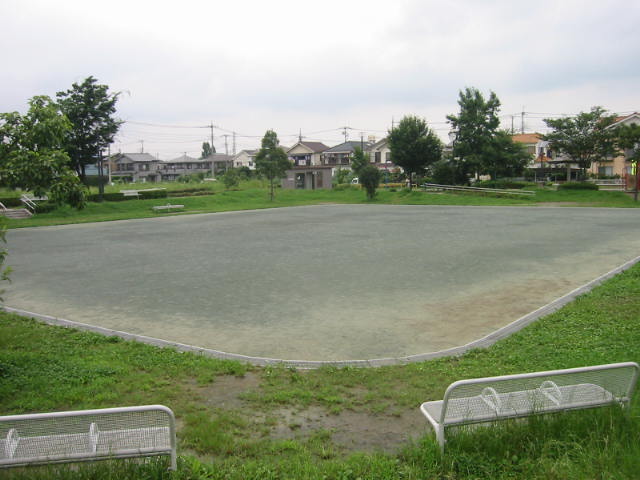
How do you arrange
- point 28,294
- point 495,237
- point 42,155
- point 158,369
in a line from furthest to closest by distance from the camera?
point 495,237 < point 28,294 < point 158,369 < point 42,155

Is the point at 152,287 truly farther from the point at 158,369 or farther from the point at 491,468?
the point at 491,468

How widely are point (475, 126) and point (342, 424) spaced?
140ft

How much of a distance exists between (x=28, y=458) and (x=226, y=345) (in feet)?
11.2

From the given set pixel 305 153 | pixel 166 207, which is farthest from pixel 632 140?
pixel 305 153

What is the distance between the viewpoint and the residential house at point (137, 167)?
84.2m

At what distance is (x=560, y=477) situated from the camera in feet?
10.8

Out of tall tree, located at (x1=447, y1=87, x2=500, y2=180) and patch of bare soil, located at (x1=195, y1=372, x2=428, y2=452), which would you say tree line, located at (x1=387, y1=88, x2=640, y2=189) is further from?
patch of bare soil, located at (x1=195, y1=372, x2=428, y2=452)

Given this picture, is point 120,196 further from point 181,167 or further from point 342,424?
point 181,167

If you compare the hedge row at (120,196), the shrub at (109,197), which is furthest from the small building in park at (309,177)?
the shrub at (109,197)

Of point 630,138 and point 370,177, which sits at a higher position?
point 630,138

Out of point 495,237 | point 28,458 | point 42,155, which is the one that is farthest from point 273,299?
point 495,237

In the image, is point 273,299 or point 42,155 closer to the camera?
point 42,155

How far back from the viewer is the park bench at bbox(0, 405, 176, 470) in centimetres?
325

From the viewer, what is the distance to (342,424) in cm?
432
